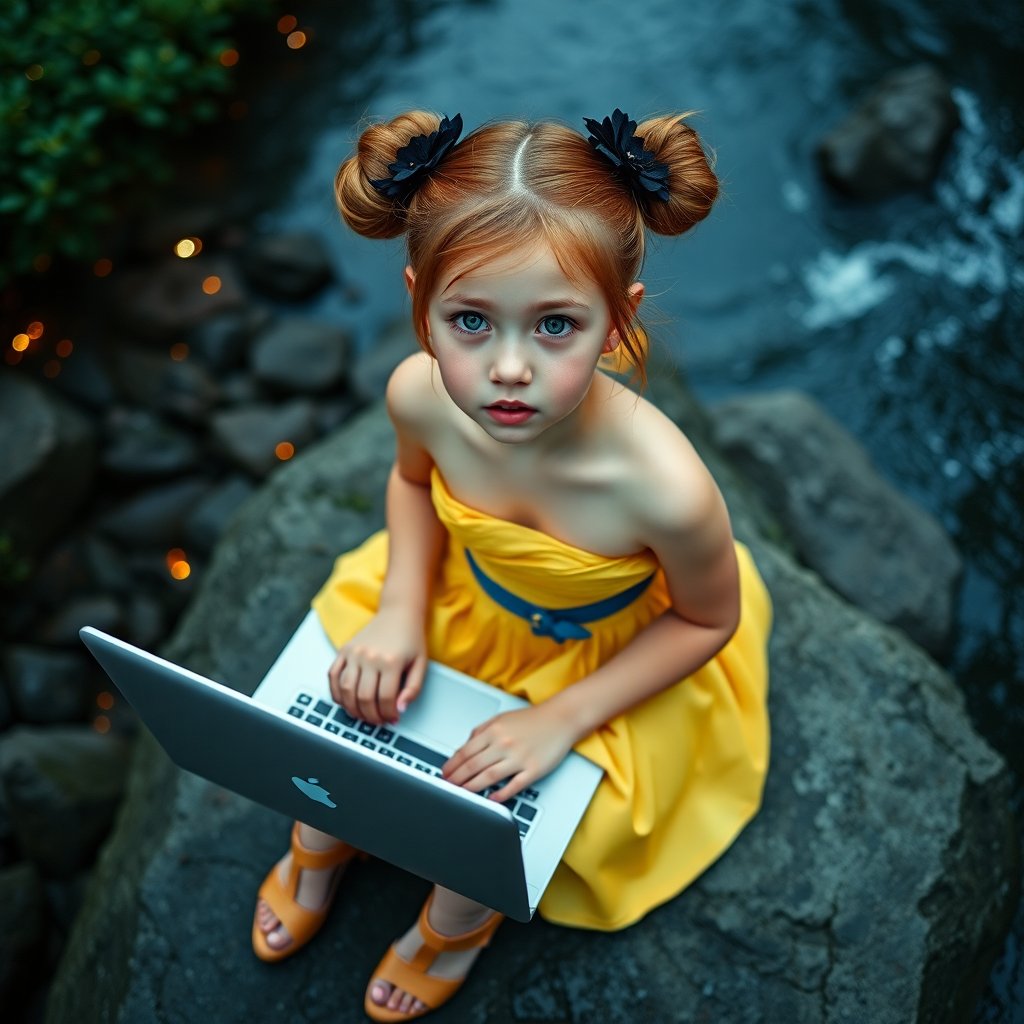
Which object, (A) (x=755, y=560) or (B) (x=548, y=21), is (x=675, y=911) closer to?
(A) (x=755, y=560)

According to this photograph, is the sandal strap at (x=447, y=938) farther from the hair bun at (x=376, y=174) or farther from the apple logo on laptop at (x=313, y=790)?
the hair bun at (x=376, y=174)

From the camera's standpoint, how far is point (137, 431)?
3.16 m

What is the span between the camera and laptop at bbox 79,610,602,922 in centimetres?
131

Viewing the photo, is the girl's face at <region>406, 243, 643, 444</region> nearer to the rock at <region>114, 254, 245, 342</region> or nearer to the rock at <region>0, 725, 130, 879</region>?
the rock at <region>0, 725, 130, 879</region>

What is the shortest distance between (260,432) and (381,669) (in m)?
1.54

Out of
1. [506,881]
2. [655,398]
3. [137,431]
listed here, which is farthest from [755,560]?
[137,431]

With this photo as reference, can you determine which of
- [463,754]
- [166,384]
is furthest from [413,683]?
[166,384]

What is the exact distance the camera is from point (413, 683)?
175cm

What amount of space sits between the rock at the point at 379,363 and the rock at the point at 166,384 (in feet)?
1.37

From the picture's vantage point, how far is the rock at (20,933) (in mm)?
2260

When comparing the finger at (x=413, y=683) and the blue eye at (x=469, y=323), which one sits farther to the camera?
the finger at (x=413, y=683)

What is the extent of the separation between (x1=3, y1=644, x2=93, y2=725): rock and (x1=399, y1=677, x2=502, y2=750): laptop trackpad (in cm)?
139

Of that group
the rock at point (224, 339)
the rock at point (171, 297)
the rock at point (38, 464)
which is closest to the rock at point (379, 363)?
the rock at point (224, 339)

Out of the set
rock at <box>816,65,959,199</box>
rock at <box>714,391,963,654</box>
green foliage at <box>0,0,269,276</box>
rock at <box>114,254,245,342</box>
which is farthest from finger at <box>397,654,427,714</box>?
rock at <box>816,65,959,199</box>
